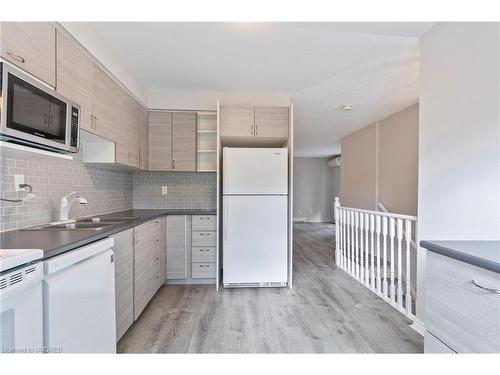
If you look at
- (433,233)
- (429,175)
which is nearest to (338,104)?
(429,175)

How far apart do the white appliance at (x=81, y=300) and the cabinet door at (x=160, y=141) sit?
1805mm

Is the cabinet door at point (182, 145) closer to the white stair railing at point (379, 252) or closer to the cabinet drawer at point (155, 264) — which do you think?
the cabinet drawer at point (155, 264)

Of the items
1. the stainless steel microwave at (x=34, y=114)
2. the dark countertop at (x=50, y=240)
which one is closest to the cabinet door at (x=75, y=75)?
the stainless steel microwave at (x=34, y=114)

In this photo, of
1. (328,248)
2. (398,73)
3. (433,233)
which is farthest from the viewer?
(328,248)

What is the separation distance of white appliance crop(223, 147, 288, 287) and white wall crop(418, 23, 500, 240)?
1389 mm

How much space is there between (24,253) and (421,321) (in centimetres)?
253

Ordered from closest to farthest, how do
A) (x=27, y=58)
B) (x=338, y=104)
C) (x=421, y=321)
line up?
1. (x=27, y=58)
2. (x=421, y=321)
3. (x=338, y=104)

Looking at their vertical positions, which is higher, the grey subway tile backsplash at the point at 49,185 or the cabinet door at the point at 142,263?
the grey subway tile backsplash at the point at 49,185

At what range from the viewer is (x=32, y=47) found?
1.31 meters

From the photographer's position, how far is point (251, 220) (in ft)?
9.46

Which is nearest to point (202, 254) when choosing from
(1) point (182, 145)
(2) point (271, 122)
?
(1) point (182, 145)

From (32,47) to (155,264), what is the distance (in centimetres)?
199

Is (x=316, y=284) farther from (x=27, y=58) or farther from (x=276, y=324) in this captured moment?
(x=27, y=58)

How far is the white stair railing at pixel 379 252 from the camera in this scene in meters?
2.27
